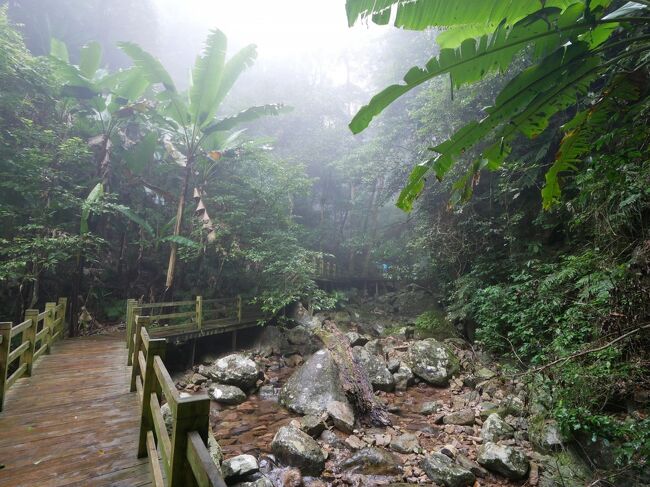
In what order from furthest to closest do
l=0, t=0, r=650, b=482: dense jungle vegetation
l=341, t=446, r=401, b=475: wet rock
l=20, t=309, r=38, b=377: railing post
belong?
l=341, t=446, r=401, b=475: wet rock, l=20, t=309, r=38, b=377: railing post, l=0, t=0, r=650, b=482: dense jungle vegetation

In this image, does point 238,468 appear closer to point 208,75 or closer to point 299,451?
point 299,451

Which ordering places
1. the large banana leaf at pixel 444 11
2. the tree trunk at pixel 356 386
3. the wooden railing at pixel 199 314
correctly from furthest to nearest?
the wooden railing at pixel 199 314 → the tree trunk at pixel 356 386 → the large banana leaf at pixel 444 11

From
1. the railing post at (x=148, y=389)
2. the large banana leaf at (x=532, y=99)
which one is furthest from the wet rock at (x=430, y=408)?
the large banana leaf at (x=532, y=99)

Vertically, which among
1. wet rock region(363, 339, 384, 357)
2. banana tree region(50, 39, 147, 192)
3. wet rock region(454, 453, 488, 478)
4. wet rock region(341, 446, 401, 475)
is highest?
banana tree region(50, 39, 147, 192)

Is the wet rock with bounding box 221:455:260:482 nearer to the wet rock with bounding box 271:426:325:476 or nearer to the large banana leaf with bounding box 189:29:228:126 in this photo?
the wet rock with bounding box 271:426:325:476

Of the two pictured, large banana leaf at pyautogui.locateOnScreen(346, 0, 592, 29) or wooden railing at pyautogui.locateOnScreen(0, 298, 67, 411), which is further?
wooden railing at pyautogui.locateOnScreen(0, 298, 67, 411)

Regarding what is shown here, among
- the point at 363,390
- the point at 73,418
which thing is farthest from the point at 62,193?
the point at 363,390

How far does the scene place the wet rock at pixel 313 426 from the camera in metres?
5.81

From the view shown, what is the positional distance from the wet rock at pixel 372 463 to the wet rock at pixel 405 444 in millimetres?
244

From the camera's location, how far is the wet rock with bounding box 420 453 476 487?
175 inches

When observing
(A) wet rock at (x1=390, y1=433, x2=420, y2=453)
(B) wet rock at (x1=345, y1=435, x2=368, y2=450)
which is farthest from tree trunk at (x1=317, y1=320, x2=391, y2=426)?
(B) wet rock at (x1=345, y1=435, x2=368, y2=450)

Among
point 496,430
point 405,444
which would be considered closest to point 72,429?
point 405,444

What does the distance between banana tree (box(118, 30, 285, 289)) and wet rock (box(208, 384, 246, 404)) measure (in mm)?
3052

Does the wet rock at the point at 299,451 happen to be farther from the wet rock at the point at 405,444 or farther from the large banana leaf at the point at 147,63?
the large banana leaf at the point at 147,63
